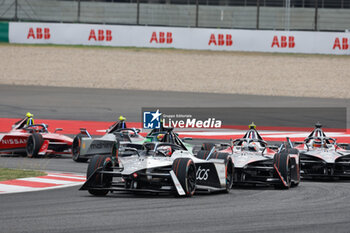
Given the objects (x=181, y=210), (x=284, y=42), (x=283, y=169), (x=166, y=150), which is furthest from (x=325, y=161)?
(x=284, y=42)

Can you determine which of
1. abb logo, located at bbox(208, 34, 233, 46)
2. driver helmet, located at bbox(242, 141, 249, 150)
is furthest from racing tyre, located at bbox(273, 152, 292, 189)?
abb logo, located at bbox(208, 34, 233, 46)

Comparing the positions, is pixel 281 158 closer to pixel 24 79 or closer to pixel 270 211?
pixel 270 211

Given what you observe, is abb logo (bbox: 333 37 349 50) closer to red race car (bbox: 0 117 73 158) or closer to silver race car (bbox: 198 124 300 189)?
red race car (bbox: 0 117 73 158)

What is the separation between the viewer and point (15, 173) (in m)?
16.1

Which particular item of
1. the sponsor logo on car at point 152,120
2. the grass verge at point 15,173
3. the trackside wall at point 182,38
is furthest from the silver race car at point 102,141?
the trackside wall at point 182,38

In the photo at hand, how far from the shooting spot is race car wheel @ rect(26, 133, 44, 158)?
19.6 meters

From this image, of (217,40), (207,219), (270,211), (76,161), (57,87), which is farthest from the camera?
(217,40)

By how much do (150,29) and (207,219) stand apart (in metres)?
37.4

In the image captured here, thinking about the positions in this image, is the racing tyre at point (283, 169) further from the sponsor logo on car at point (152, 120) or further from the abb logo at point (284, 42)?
the abb logo at point (284, 42)

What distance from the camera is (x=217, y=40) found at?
46.8 meters

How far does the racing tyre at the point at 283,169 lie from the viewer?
14.6 meters

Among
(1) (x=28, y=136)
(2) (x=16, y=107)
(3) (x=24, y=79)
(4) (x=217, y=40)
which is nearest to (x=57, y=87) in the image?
(3) (x=24, y=79)

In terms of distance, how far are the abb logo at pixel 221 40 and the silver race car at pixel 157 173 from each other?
32.9 m

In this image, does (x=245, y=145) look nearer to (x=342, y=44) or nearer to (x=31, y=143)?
(x=31, y=143)
